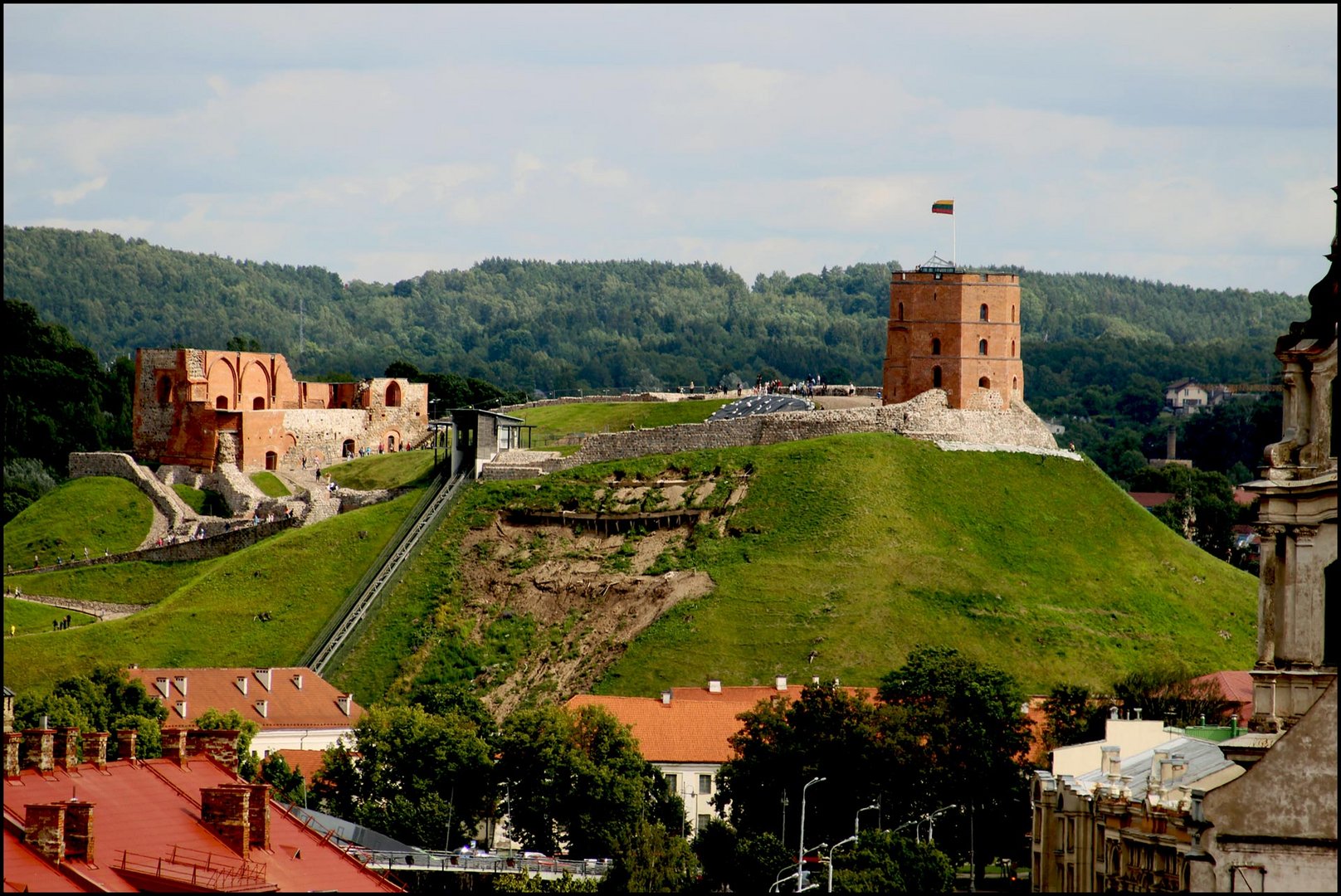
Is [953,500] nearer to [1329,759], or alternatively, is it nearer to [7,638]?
[7,638]

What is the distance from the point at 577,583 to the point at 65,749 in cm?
5092

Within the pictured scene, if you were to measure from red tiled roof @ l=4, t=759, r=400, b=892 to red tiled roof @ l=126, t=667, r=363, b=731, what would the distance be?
38.6m

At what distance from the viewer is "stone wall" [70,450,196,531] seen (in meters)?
108

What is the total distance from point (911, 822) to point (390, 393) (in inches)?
2724

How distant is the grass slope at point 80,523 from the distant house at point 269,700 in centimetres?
2713

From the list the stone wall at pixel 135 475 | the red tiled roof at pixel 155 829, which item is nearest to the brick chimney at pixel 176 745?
the red tiled roof at pixel 155 829

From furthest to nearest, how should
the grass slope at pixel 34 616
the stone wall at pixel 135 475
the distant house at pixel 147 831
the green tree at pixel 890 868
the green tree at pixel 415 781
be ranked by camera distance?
the stone wall at pixel 135 475
the grass slope at pixel 34 616
the green tree at pixel 415 781
the green tree at pixel 890 868
the distant house at pixel 147 831

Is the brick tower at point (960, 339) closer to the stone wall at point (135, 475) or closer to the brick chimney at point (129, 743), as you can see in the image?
the stone wall at point (135, 475)

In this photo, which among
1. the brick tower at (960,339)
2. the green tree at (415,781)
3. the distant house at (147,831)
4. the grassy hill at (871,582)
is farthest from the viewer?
the brick tower at (960,339)

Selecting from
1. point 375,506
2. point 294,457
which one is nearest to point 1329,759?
point 375,506

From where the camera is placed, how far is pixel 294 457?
380 ft

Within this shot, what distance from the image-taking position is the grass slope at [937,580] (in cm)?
7700

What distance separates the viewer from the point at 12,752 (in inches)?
1355

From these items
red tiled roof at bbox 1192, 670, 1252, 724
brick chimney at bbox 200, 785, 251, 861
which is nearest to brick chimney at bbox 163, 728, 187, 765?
brick chimney at bbox 200, 785, 251, 861
